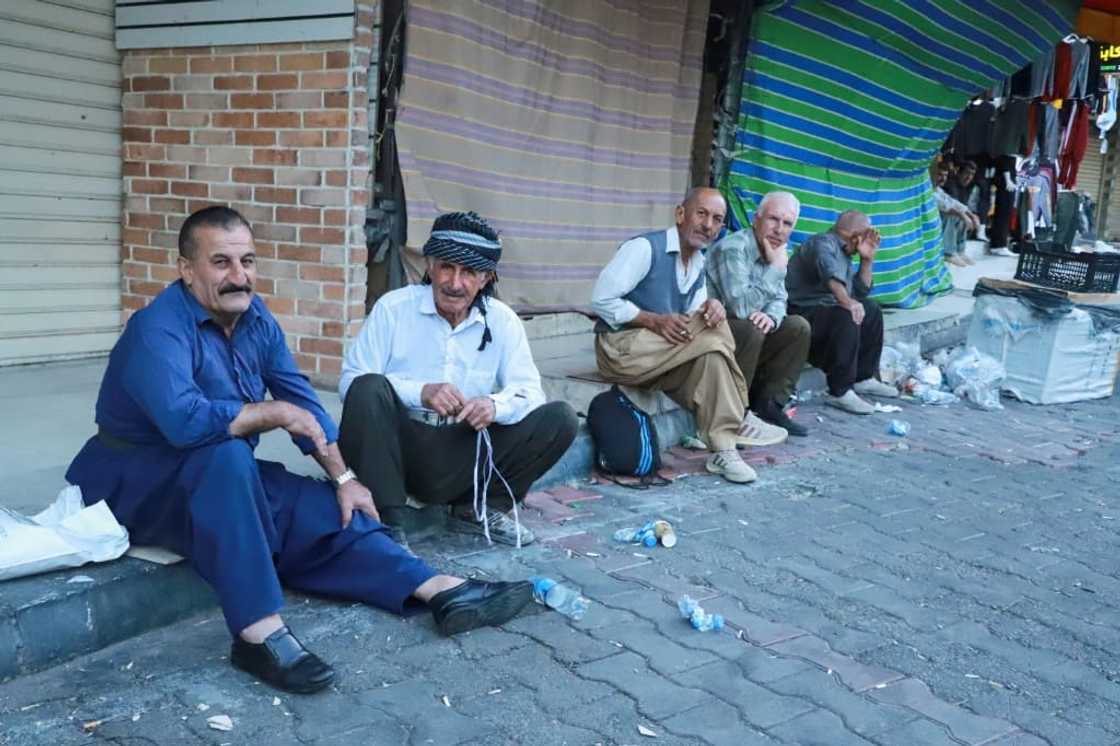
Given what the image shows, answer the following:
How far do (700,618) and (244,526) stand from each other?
4.74 feet

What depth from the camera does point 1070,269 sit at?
826cm

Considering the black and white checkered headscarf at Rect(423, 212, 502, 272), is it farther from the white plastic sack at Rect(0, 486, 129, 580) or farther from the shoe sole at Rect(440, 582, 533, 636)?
the white plastic sack at Rect(0, 486, 129, 580)

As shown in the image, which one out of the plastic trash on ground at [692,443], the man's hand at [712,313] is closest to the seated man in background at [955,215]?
the plastic trash on ground at [692,443]

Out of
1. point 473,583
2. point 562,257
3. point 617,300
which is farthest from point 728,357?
point 473,583

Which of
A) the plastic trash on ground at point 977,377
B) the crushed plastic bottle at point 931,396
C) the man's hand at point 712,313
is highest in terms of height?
the man's hand at point 712,313

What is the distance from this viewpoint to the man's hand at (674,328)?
201 inches

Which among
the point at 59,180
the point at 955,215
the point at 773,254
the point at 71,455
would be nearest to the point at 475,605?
the point at 71,455

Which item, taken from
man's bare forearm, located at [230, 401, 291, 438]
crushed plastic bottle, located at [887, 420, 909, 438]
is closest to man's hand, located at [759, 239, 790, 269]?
crushed plastic bottle, located at [887, 420, 909, 438]

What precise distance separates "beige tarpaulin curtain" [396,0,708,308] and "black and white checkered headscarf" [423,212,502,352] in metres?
1.59

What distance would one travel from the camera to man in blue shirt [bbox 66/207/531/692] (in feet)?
9.27

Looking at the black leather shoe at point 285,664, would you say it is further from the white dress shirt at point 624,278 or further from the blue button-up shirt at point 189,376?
the white dress shirt at point 624,278

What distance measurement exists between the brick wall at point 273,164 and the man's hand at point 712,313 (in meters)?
1.73

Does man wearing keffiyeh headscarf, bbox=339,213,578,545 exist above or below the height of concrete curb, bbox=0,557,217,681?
above

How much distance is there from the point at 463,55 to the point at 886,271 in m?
5.48
